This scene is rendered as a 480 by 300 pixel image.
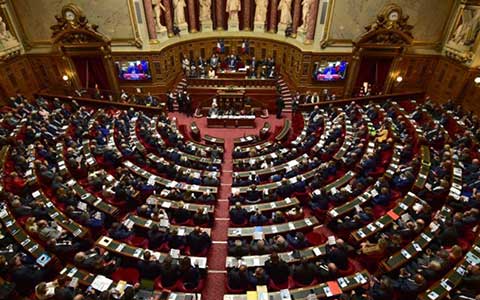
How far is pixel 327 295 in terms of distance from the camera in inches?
275

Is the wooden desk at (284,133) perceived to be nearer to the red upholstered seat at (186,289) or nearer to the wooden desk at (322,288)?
the wooden desk at (322,288)

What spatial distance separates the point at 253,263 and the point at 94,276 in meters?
4.18

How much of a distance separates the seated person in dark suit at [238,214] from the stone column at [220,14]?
17851mm

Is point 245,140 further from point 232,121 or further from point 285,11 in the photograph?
point 285,11

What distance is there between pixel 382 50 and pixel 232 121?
10.4 meters

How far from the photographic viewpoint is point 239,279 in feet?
23.7

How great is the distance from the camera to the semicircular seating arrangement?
7332 millimetres

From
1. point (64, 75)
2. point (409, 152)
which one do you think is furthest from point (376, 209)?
point (64, 75)

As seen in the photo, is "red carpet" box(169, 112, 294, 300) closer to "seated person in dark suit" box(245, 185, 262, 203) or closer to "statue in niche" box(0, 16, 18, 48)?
"seated person in dark suit" box(245, 185, 262, 203)

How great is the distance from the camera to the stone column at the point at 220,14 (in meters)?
22.3

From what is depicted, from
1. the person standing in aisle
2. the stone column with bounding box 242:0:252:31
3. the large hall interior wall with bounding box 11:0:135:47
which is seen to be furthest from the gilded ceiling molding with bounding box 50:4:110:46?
the person standing in aisle

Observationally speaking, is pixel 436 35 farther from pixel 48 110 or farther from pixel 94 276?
pixel 48 110

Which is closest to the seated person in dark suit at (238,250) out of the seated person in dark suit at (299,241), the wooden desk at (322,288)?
the wooden desk at (322,288)

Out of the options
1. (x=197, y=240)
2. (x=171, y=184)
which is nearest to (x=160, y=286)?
(x=197, y=240)
